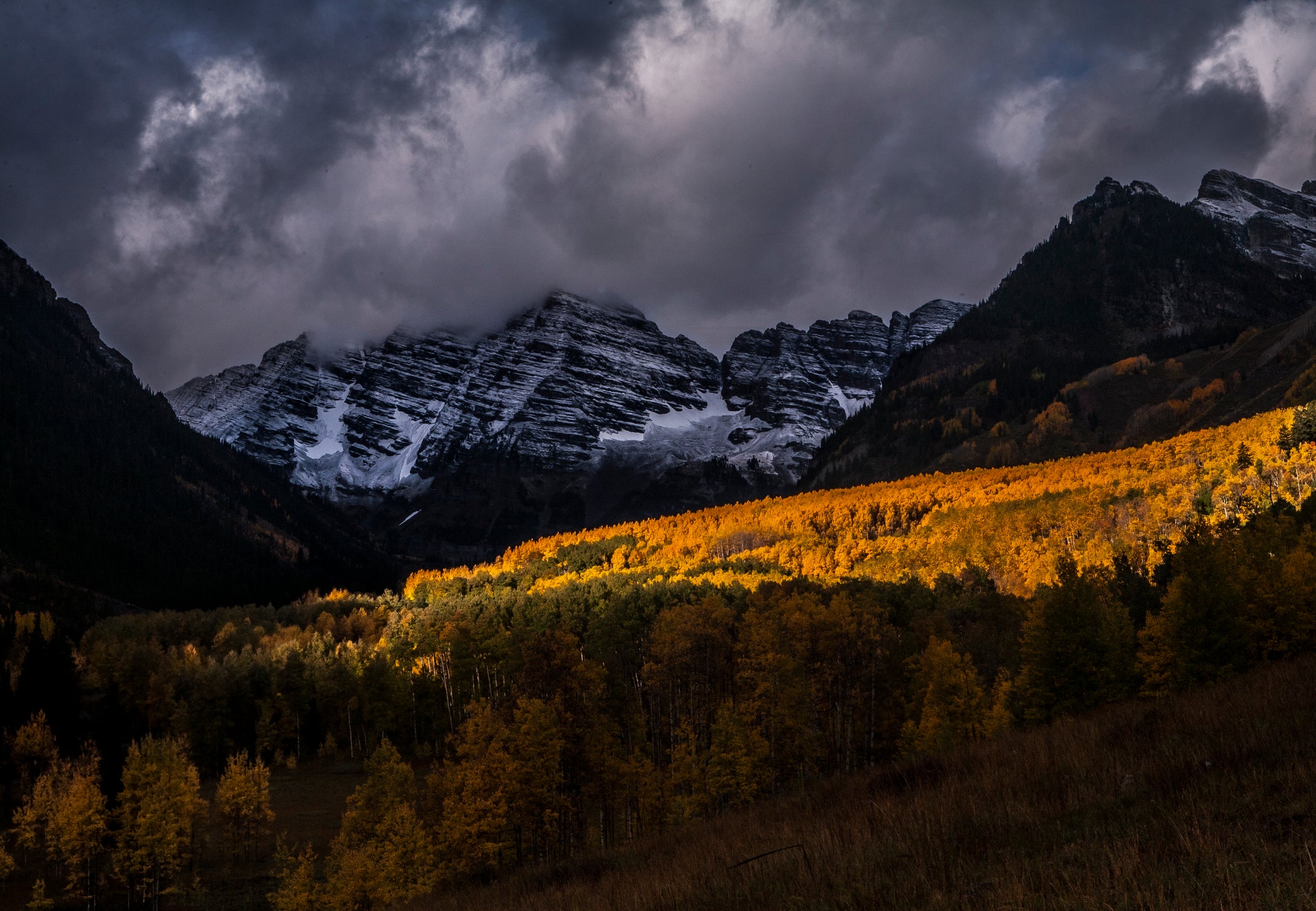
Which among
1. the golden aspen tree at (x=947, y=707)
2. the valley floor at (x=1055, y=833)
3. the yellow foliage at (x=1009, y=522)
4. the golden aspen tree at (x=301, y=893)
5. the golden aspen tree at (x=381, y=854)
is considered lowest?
the golden aspen tree at (x=301, y=893)

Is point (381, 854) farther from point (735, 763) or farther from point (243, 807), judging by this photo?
point (243, 807)

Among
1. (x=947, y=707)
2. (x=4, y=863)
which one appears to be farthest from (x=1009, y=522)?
(x=4, y=863)

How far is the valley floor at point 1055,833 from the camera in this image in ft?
21.9

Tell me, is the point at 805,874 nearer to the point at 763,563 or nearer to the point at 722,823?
the point at 722,823

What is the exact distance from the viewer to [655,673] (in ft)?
188

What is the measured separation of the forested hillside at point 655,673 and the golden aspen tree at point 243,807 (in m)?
0.92

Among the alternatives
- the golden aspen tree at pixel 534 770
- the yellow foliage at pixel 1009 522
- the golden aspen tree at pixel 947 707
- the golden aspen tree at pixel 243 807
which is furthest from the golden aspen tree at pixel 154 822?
the yellow foliage at pixel 1009 522

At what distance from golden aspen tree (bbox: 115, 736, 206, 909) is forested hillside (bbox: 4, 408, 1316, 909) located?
11.6 inches

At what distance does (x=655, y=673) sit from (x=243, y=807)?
1463 inches

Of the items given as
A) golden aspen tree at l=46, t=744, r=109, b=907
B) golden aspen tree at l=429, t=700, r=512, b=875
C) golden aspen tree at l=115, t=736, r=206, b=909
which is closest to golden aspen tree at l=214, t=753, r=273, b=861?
golden aspen tree at l=115, t=736, r=206, b=909

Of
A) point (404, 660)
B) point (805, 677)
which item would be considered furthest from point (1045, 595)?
point (404, 660)

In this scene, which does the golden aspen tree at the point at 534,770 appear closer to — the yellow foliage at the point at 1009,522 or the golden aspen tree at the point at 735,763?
the golden aspen tree at the point at 735,763

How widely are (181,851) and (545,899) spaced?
2537 inches

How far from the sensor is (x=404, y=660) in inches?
4432
